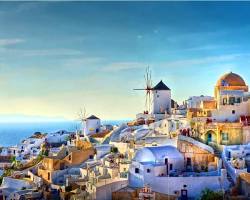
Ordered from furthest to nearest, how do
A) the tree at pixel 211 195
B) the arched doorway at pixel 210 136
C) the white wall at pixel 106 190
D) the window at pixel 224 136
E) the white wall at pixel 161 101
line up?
the white wall at pixel 161 101
the arched doorway at pixel 210 136
the window at pixel 224 136
the white wall at pixel 106 190
the tree at pixel 211 195

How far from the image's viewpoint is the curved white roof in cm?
1956

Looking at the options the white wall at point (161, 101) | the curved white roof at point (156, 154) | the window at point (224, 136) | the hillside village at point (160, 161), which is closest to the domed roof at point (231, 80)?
the hillside village at point (160, 161)

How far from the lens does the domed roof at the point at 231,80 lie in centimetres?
2536

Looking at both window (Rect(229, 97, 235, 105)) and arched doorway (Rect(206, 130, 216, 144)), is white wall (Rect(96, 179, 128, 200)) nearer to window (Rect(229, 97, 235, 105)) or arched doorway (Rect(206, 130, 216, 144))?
arched doorway (Rect(206, 130, 216, 144))

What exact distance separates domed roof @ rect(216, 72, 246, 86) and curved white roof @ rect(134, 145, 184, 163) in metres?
6.52

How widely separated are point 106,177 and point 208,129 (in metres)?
5.17

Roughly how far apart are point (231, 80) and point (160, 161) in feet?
26.1

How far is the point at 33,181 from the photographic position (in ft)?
76.5

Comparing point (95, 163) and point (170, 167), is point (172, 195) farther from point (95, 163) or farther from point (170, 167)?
point (95, 163)

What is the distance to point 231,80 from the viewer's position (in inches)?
1001

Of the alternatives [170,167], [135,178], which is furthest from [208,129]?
[135,178]

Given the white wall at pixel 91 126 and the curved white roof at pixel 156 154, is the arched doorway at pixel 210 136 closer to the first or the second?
the curved white roof at pixel 156 154

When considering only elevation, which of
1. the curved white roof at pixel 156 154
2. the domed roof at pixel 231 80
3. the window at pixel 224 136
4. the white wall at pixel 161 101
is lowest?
Answer: the curved white roof at pixel 156 154

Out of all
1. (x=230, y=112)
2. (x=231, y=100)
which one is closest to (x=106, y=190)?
(x=230, y=112)
